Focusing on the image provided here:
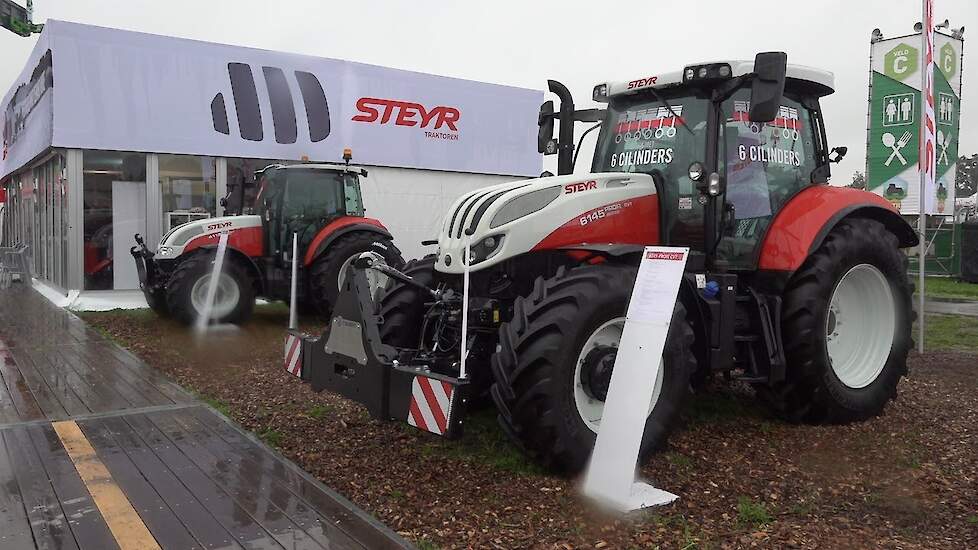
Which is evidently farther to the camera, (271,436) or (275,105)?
(275,105)

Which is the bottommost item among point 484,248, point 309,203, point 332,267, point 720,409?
point 720,409

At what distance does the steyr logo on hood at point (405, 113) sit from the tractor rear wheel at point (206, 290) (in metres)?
5.33

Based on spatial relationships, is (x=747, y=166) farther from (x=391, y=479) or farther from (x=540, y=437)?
(x=391, y=479)

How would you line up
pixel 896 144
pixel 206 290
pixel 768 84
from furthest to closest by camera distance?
pixel 896 144 < pixel 206 290 < pixel 768 84

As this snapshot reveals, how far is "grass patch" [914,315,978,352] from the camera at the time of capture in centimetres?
903

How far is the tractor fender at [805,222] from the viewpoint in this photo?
5047 millimetres

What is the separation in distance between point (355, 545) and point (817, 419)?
11.1ft

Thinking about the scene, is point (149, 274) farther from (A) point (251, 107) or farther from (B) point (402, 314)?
(B) point (402, 314)

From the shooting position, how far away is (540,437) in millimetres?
3977

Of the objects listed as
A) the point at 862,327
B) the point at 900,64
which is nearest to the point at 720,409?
the point at 862,327

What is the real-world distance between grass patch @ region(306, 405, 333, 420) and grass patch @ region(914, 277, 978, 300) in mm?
13340

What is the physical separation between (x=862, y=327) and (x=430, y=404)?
3.65m

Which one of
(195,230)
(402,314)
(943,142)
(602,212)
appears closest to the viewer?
(602,212)

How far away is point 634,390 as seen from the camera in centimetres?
390
